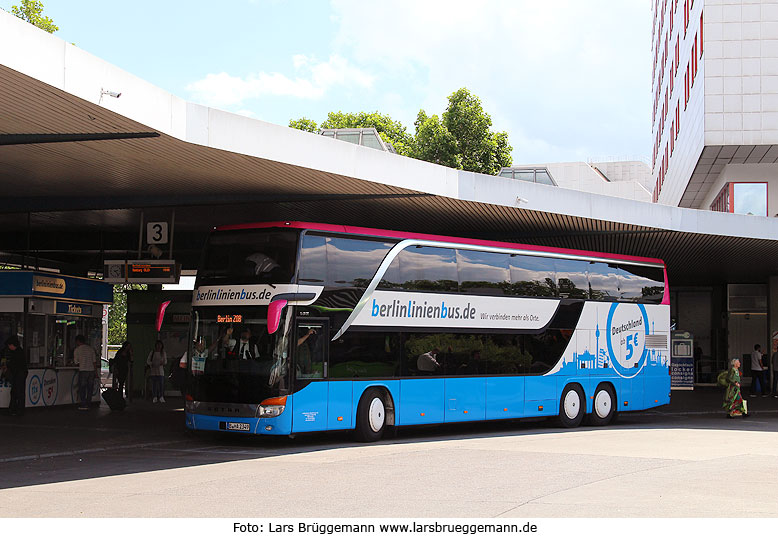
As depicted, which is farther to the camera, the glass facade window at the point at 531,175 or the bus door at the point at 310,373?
the glass facade window at the point at 531,175

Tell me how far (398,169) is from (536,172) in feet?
107

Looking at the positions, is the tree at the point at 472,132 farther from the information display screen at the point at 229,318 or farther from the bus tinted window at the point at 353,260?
the information display screen at the point at 229,318

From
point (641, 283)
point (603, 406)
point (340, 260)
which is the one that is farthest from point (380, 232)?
point (641, 283)

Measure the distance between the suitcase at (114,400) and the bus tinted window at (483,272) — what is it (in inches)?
357

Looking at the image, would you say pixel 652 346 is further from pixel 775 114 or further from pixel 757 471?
pixel 775 114

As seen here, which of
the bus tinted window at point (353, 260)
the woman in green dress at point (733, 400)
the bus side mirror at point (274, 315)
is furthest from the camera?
the woman in green dress at point (733, 400)

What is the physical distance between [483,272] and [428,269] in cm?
152

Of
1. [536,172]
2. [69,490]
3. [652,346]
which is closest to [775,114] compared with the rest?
[536,172]

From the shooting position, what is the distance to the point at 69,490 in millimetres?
10445

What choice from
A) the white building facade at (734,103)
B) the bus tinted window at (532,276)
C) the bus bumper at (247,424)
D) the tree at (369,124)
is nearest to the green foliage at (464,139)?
the tree at (369,124)

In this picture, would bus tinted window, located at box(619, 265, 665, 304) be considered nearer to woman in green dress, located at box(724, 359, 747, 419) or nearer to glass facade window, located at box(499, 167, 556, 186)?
woman in green dress, located at box(724, 359, 747, 419)

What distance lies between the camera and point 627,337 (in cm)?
2177

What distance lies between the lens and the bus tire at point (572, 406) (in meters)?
20.3

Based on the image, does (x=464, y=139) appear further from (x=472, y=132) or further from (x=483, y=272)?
(x=483, y=272)
